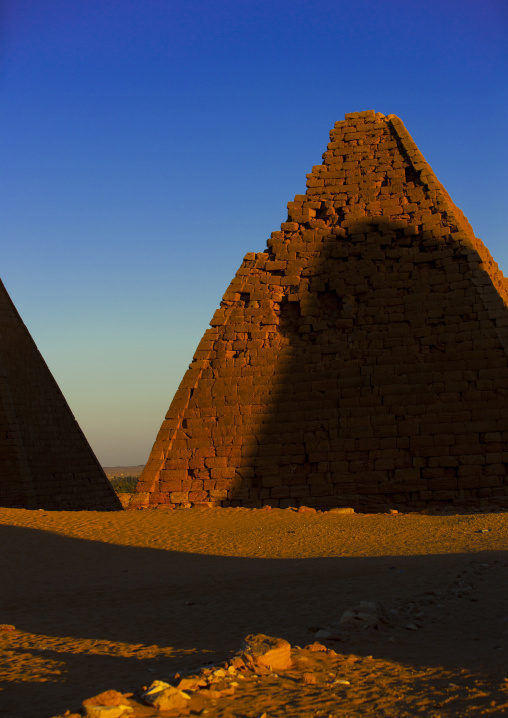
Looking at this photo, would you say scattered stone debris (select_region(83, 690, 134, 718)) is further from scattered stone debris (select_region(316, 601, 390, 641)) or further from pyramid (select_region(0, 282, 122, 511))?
Result: pyramid (select_region(0, 282, 122, 511))

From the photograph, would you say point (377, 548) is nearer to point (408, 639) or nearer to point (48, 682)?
point (408, 639)

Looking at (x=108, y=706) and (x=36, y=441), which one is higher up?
(x=36, y=441)

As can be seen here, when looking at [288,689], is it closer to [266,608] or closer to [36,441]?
[266,608]

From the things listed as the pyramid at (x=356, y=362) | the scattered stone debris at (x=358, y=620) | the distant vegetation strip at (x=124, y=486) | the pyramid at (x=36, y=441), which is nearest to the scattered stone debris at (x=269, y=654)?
the scattered stone debris at (x=358, y=620)

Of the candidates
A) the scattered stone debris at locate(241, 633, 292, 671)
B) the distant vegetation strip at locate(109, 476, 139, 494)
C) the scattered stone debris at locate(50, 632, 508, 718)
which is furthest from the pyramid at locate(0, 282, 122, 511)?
the scattered stone debris at locate(50, 632, 508, 718)

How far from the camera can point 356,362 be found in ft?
39.5

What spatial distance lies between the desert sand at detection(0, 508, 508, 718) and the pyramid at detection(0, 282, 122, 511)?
641cm

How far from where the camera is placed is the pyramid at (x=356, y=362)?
36.9 feet

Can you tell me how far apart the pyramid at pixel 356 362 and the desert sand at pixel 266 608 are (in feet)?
4.40

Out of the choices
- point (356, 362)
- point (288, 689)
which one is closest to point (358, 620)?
point (288, 689)

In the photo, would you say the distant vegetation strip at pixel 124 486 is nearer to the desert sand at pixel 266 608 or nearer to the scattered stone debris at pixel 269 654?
the desert sand at pixel 266 608

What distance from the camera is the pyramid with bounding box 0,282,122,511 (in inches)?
644

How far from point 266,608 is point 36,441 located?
534 inches

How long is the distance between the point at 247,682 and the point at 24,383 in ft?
52.1
